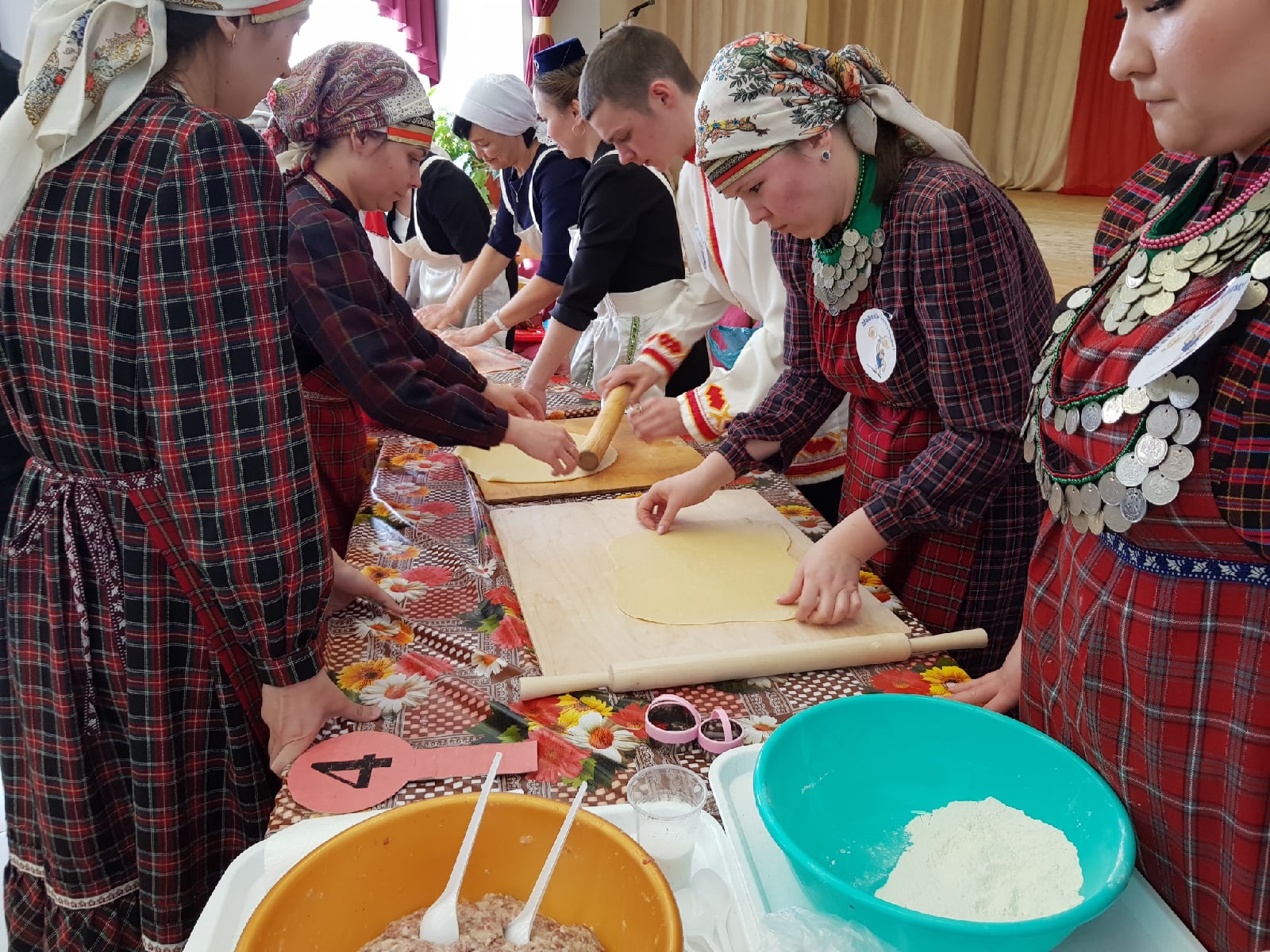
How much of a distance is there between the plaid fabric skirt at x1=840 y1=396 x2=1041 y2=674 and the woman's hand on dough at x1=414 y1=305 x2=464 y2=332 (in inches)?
90.7

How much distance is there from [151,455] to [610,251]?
1594 millimetres

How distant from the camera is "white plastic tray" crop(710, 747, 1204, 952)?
0.69 m

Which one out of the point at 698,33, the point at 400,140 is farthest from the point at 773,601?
the point at 698,33

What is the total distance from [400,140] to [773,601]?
1057mm

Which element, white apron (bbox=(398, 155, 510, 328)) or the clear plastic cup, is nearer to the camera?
the clear plastic cup

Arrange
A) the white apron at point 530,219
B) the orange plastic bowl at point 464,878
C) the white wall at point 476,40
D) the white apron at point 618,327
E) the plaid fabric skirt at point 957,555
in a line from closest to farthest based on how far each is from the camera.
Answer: the orange plastic bowl at point 464,878, the plaid fabric skirt at point 957,555, the white apron at point 618,327, the white apron at point 530,219, the white wall at point 476,40

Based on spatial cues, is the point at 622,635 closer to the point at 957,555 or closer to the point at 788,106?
the point at 957,555

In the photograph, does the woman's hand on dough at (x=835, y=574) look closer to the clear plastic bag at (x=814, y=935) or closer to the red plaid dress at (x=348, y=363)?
the clear plastic bag at (x=814, y=935)

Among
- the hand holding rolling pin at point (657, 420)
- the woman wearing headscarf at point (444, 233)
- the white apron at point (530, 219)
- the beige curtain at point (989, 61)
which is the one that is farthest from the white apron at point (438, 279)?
the beige curtain at point (989, 61)

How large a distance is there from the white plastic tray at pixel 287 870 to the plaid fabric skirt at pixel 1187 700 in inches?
15.4

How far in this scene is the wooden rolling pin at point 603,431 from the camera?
1.86 m

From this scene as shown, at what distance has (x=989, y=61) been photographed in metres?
6.85

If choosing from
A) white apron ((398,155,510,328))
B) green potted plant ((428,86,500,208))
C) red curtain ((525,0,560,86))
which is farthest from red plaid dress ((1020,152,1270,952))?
red curtain ((525,0,560,86))

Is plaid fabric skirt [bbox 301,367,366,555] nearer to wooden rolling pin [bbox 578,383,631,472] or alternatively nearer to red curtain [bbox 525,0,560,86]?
wooden rolling pin [bbox 578,383,631,472]
